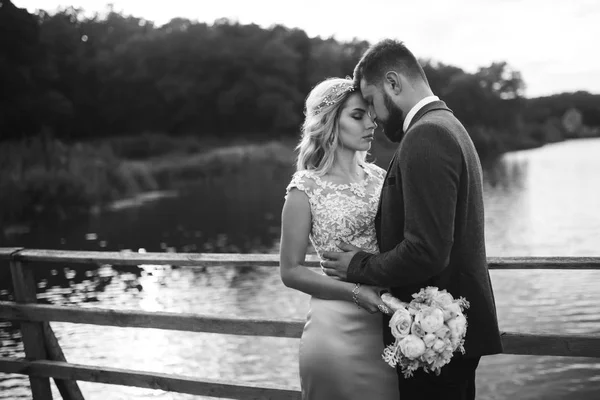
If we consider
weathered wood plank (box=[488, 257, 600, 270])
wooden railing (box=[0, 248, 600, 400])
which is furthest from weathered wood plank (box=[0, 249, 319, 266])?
weathered wood plank (box=[488, 257, 600, 270])

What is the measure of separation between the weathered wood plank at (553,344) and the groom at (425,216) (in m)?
0.77

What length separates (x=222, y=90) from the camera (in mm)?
73188

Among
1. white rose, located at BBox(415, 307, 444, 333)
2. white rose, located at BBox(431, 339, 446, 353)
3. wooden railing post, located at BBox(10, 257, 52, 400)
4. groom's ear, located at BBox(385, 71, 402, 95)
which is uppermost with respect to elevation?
groom's ear, located at BBox(385, 71, 402, 95)

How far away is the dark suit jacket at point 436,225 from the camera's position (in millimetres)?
2184

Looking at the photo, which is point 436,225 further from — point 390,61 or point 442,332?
point 390,61

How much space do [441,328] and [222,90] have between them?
72.6 metres

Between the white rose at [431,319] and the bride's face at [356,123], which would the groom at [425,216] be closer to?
the white rose at [431,319]

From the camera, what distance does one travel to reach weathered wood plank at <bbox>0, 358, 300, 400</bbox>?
11.7 feet

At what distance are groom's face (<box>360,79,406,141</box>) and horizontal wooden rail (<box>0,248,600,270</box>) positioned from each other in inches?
40.6

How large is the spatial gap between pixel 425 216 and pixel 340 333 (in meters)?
0.81

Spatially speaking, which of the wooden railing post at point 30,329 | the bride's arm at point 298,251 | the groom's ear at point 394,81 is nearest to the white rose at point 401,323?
the bride's arm at point 298,251

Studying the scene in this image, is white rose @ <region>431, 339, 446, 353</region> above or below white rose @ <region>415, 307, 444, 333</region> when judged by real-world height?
below

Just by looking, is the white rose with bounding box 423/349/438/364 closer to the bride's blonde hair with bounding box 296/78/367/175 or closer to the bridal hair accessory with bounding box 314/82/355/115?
the bride's blonde hair with bounding box 296/78/367/175

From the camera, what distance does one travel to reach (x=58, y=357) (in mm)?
4180
